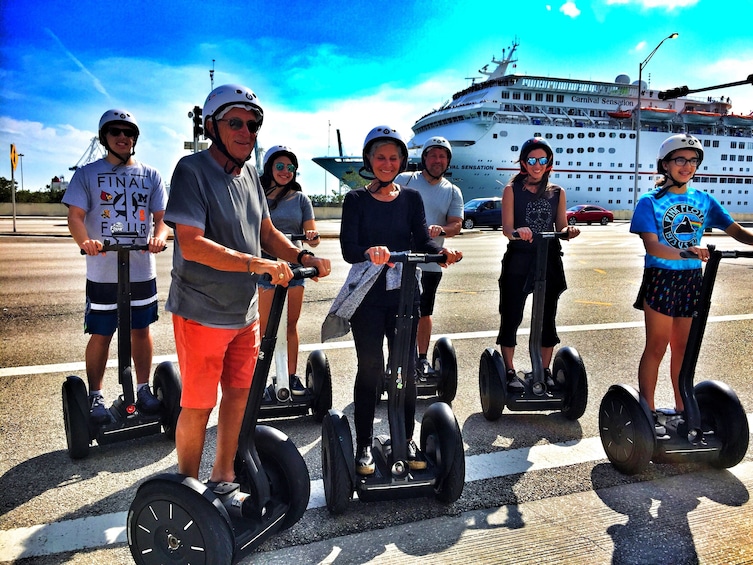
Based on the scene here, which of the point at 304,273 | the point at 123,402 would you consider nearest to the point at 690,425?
the point at 304,273

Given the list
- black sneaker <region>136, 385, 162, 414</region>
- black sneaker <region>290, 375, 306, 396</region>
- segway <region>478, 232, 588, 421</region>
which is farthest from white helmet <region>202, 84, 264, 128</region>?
black sneaker <region>290, 375, 306, 396</region>

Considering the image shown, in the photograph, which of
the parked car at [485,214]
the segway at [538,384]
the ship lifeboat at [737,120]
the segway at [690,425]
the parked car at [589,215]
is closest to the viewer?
the segway at [690,425]

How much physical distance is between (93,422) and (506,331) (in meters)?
3.06

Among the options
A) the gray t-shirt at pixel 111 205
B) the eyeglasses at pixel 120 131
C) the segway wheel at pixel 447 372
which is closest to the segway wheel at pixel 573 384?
the segway wheel at pixel 447 372

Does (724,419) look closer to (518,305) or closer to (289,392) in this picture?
(518,305)

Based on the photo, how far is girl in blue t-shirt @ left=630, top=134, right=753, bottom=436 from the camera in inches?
136

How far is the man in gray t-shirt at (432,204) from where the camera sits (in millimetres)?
4598

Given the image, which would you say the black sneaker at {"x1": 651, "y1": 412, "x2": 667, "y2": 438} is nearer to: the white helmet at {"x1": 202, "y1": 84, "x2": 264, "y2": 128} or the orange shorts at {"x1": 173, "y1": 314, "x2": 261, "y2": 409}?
the orange shorts at {"x1": 173, "y1": 314, "x2": 261, "y2": 409}

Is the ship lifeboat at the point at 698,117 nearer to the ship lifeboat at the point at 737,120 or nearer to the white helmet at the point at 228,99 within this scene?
the ship lifeboat at the point at 737,120

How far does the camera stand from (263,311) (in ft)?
13.8

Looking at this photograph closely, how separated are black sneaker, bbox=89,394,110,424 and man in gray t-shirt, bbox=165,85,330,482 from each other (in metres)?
1.30

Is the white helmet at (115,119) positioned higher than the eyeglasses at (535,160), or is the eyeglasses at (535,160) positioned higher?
the white helmet at (115,119)

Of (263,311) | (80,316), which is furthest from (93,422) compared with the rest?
(80,316)

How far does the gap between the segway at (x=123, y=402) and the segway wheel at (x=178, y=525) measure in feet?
4.35
